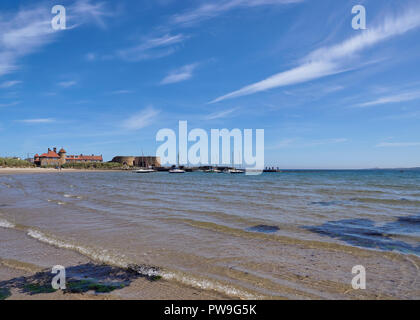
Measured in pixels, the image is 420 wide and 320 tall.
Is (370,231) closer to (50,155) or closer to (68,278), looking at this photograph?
(68,278)

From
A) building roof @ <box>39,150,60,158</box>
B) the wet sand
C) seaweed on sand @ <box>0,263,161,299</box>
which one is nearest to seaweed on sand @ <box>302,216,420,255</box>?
the wet sand

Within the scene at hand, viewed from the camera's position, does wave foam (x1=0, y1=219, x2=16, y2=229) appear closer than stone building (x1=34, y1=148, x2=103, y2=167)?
Yes

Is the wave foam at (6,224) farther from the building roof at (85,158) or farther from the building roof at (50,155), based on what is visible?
the building roof at (85,158)

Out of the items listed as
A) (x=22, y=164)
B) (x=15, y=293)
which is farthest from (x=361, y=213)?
(x=22, y=164)

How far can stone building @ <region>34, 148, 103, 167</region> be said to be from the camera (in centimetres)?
14338

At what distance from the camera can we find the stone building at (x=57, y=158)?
470 ft

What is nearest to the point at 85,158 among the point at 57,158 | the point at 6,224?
the point at 57,158

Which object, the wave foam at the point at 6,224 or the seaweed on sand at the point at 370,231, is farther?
the wave foam at the point at 6,224

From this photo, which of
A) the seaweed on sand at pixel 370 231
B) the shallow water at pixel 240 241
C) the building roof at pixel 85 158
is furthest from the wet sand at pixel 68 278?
the building roof at pixel 85 158

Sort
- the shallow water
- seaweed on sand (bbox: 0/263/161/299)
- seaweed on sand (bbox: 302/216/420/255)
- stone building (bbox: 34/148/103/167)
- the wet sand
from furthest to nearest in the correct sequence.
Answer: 1. stone building (bbox: 34/148/103/167)
2. seaweed on sand (bbox: 302/216/420/255)
3. the shallow water
4. seaweed on sand (bbox: 0/263/161/299)
5. the wet sand

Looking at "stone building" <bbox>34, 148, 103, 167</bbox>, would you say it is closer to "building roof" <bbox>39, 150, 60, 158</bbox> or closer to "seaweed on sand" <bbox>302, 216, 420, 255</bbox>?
"building roof" <bbox>39, 150, 60, 158</bbox>

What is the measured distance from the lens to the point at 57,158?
14875cm

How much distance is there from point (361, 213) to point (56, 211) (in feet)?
56.3

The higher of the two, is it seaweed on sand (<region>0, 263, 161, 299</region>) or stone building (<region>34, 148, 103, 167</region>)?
stone building (<region>34, 148, 103, 167</region>)
